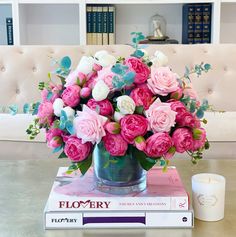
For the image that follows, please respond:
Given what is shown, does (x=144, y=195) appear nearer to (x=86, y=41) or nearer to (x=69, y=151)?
(x=69, y=151)

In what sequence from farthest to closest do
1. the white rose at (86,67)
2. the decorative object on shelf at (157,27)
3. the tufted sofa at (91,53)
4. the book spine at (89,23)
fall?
the decorative object on shelf at (157,27) → the book spine at (89,23) → the tufted sofa at (91,53) → the white rose at (86,67)

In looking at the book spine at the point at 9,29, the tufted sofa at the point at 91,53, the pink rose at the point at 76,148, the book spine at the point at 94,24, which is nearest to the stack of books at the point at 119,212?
the pink rose at the point at 76,148

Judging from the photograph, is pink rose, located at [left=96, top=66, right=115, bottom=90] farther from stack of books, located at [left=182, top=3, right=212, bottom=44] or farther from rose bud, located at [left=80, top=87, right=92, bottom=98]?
stack of books, located at [left=182, top=3, right=212, bottom=44]

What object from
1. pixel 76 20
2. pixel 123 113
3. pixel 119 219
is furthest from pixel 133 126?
pixel 76 20

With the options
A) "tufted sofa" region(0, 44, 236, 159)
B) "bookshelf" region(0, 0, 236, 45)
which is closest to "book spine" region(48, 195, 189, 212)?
"tufted sofa" region(0, 44, 236, 159)

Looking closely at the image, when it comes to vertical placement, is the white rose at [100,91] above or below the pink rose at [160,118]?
above

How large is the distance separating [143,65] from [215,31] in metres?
2.40

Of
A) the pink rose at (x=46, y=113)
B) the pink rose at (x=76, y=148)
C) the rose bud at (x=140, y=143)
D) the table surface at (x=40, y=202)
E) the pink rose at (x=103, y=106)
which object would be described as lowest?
the table surface at (x=40, y=202)

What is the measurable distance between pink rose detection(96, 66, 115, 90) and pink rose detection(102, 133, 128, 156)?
0.37ft

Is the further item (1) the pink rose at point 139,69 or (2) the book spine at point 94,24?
(2) the book spine at point 94,24

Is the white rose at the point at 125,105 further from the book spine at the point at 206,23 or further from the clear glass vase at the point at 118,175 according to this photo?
the book spine at the point at 206,23

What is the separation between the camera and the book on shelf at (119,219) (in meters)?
1.11

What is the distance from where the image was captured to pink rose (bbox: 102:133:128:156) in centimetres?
105

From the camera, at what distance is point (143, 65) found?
1.09 metres
